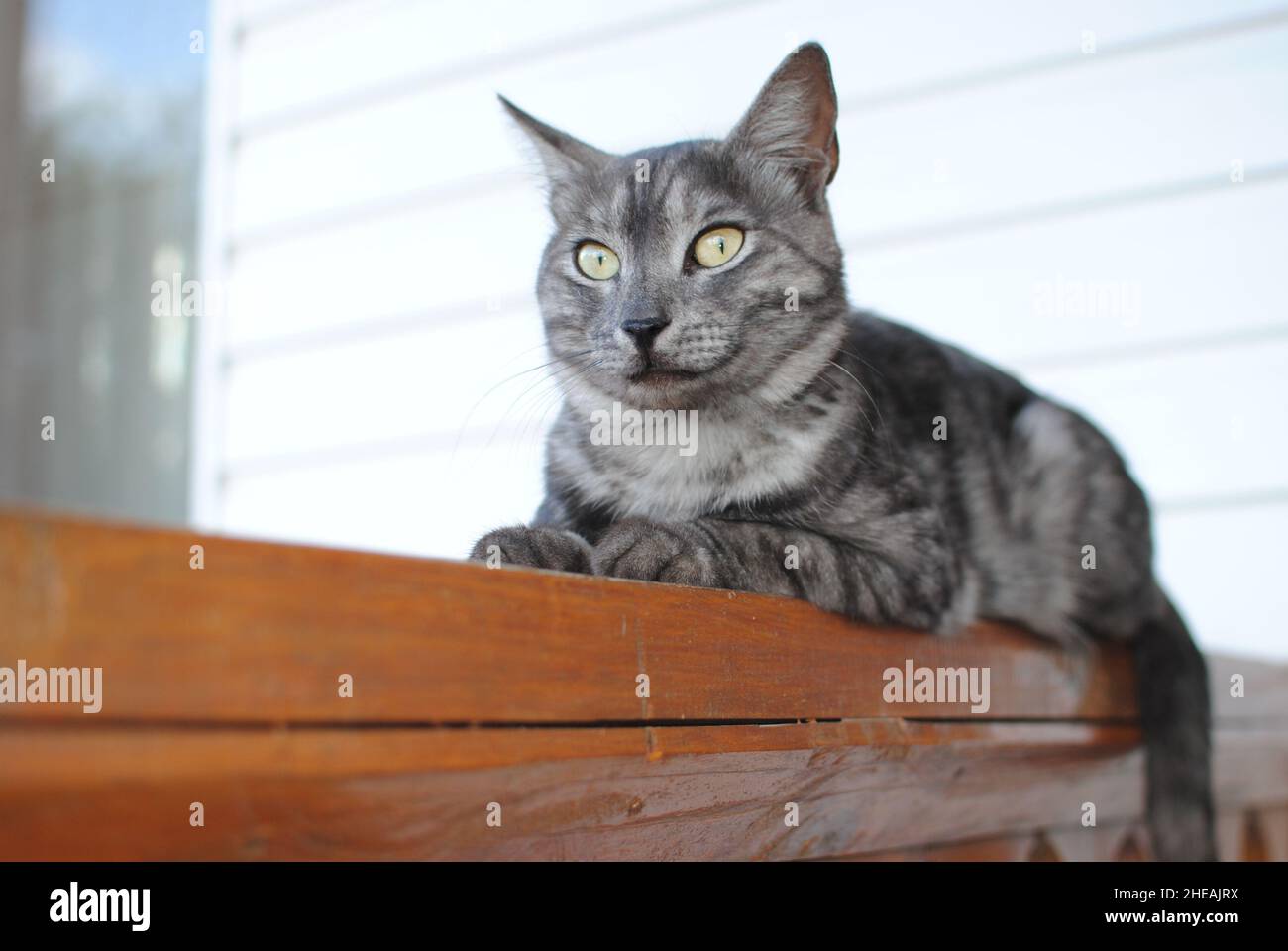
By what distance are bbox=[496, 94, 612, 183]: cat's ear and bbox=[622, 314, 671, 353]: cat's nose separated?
47 cm

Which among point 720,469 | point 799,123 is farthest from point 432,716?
point 799,123

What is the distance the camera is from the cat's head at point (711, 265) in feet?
4.99

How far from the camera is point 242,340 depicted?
146 inches

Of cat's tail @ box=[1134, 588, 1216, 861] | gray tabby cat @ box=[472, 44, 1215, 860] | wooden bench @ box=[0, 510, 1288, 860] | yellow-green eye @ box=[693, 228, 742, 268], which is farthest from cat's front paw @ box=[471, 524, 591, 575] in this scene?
cat's tail @ box=[1134, 588, 1216, 861]

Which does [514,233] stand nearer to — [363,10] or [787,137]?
[363,10]

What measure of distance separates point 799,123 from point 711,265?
0.88ft

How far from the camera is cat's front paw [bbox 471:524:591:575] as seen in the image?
1.24 metres

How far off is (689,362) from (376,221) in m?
2.29

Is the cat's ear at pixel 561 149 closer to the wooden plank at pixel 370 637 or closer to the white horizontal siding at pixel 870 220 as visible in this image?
the white horizontal siding at pixel 870 220

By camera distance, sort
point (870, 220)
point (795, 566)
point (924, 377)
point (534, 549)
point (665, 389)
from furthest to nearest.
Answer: point (870, 220) < point (924, 377) < point (665, 389) < point (795, 566) < point (534, 549)

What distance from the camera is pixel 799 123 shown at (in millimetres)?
1676

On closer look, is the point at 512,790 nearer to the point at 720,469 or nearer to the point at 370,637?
the point at 370,637

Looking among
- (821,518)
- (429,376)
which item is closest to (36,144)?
(429,376)

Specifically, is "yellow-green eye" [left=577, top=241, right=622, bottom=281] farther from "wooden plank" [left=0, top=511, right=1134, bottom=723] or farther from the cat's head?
"wooden plank" [left=0, top=511, right=1134, bottom=723]
